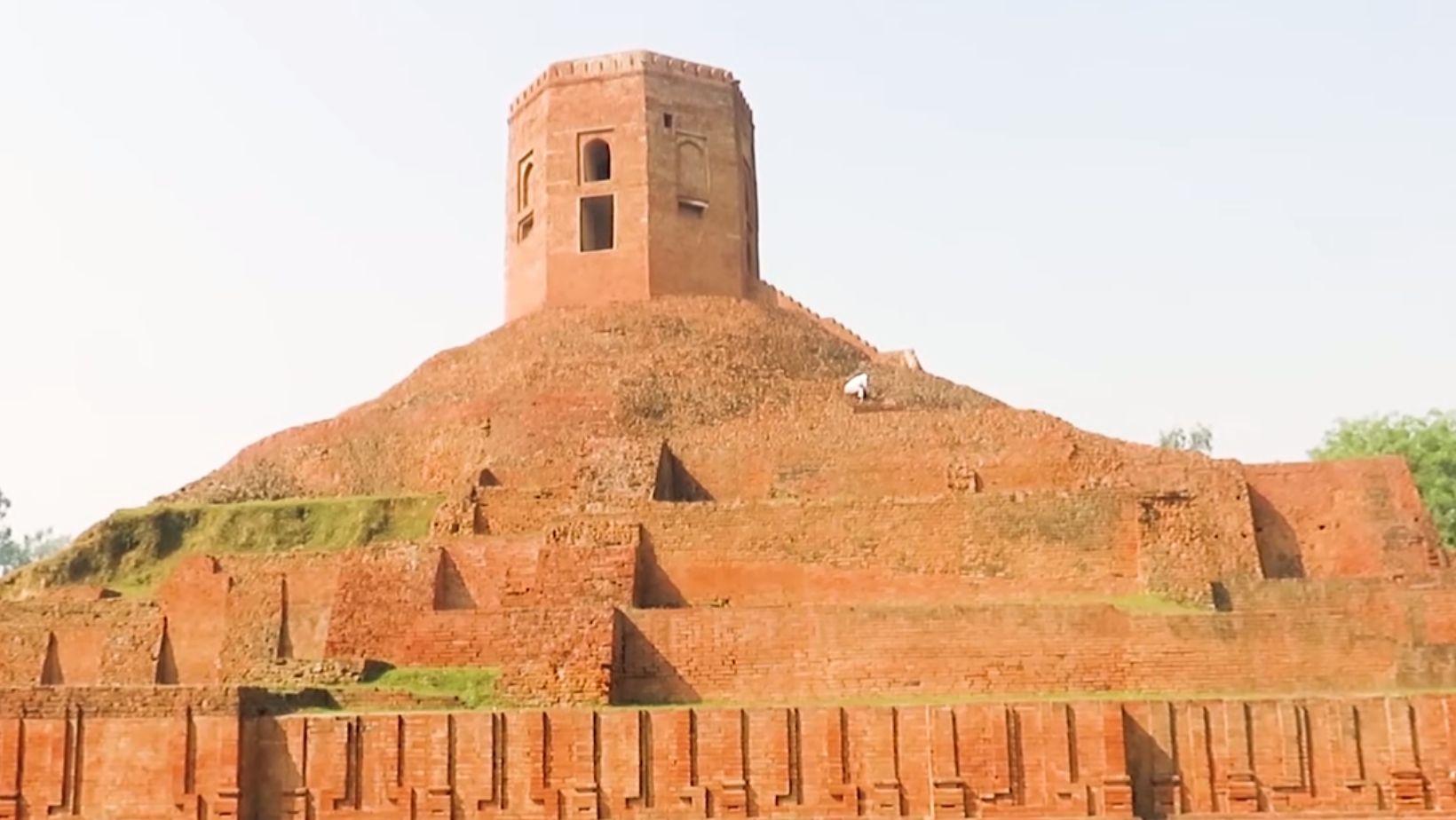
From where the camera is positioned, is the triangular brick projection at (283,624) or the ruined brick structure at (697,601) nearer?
the ruined brick structure at (697,601)

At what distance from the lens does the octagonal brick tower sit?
2730cm

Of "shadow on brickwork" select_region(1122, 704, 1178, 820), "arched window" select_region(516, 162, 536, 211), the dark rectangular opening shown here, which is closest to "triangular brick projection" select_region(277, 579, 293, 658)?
"shadow on brickwork" select_region(1122, 704, 1178, 820)

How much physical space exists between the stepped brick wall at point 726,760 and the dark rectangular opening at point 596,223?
1532cm

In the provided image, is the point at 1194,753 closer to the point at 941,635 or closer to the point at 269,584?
the point at 941,635

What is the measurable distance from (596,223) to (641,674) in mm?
13948

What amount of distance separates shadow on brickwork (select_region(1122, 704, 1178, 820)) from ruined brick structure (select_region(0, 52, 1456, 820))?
0.03 meters

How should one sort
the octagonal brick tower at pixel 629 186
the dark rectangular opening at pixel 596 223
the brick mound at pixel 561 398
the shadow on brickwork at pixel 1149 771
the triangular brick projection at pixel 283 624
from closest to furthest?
the shadow on brickwork at pixel 1149 771 < the triangular brick projection at pixel 283 624 < the brick mound at pixel 561 398 < the octagonal brick tower at pixel 629 186 < the dark rectangular opening at pixel 596 223

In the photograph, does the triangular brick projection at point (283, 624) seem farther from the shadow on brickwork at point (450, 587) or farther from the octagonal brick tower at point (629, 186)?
the octagonal brick tower at point (629, 186)

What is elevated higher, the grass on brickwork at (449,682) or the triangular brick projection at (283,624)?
the triangular brick projection at (283,624)

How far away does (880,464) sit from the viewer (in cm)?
2020

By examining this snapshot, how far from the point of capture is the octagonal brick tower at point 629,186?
89.6 feet

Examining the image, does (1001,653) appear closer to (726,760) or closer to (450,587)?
(726,760)

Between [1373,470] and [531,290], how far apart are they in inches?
588

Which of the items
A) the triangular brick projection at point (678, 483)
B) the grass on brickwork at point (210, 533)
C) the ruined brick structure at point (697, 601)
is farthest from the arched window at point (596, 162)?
the grass on brickwork at point (210, 533)
